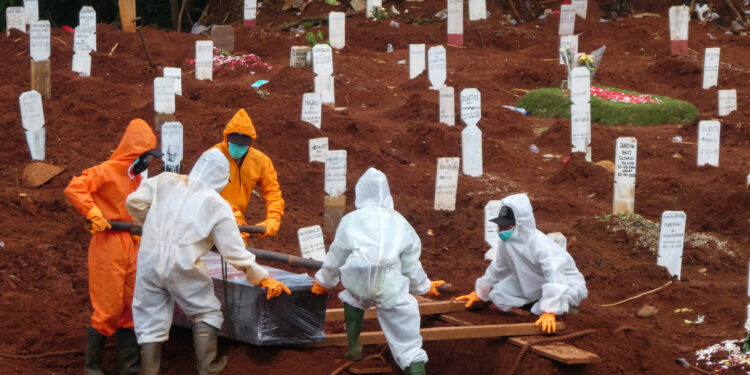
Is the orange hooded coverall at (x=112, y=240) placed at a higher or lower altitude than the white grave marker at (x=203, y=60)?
lower

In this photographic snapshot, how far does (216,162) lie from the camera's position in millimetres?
5797

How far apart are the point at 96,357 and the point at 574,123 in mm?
7408

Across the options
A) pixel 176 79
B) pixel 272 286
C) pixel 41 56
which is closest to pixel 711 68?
pixel 176 79

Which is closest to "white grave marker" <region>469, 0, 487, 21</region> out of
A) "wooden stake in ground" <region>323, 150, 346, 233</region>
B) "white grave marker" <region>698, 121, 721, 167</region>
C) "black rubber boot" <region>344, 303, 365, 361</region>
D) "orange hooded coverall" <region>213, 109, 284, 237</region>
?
"white grave marker" <region>698, 121, 721, 167</region>

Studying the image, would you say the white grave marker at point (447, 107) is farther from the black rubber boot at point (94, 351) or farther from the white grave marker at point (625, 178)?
the black rubber boot at point (94, 351)

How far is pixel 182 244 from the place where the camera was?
568 centimetres

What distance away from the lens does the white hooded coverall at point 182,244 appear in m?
5.68

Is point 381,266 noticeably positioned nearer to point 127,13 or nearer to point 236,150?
point 236,150

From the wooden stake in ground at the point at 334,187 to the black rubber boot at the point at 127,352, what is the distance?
129 inches

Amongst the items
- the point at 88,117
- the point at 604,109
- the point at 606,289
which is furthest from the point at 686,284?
the point at 88,117

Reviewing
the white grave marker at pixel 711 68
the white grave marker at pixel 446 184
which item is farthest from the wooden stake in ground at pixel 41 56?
the white grave marker at pixel 711 68

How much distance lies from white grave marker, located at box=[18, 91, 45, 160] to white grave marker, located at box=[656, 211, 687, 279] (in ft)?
21.1

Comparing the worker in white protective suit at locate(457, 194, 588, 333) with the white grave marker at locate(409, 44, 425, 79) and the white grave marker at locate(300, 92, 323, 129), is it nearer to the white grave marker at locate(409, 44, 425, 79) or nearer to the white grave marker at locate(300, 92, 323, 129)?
the white grave marker at locate(300, 92, 323, 129)

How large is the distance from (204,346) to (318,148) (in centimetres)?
539
